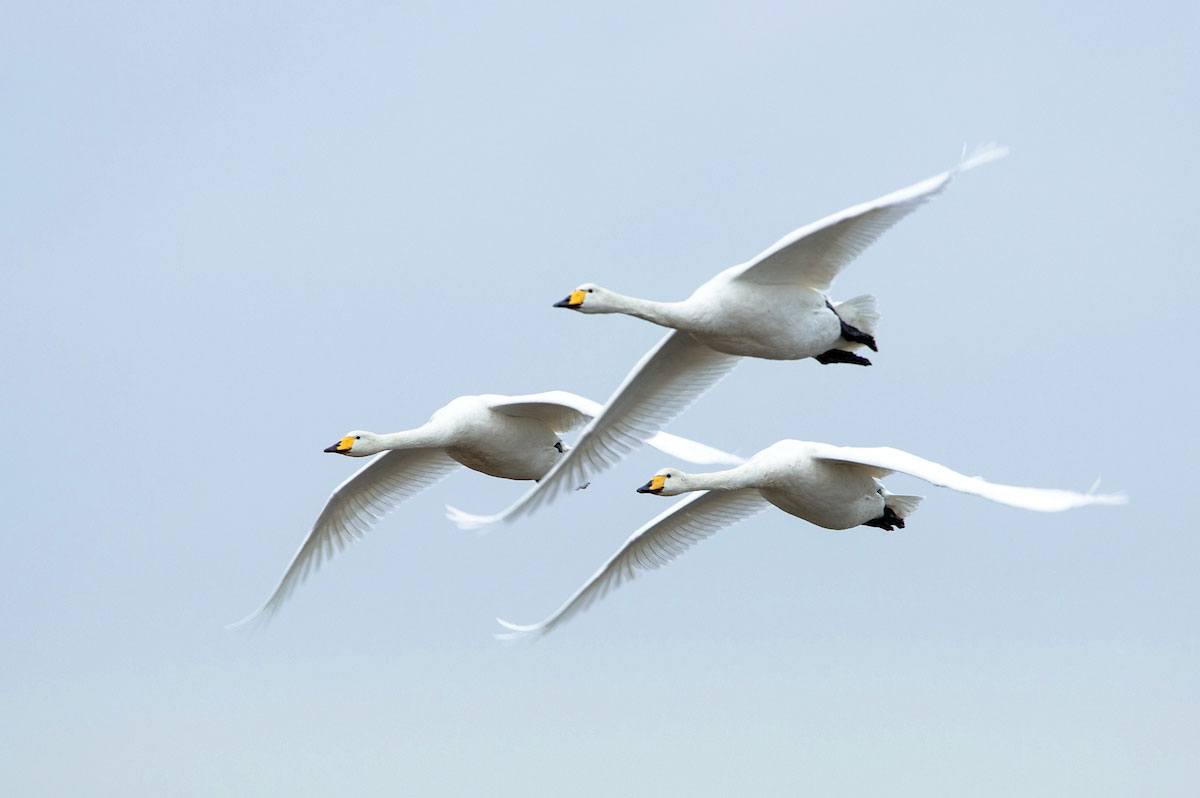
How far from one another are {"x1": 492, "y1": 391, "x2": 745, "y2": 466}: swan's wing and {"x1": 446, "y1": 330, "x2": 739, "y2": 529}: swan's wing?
2.77 feet

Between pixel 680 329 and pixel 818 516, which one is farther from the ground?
pixel 680 329

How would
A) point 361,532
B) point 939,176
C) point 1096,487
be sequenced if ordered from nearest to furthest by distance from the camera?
1. point 1096,487
2. point 939,176
3. point 361,532

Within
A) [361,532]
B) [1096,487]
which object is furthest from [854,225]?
[361,532]

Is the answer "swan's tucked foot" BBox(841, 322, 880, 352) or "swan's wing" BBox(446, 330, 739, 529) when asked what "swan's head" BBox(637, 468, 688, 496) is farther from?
"swan's tucked foot" BBox(841, 322, 880, 352)

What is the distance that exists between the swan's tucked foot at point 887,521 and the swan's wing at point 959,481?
1233 millimetres

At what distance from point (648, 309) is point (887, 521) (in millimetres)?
3642

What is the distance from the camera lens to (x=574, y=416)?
2170 centimetres

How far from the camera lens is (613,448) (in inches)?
767

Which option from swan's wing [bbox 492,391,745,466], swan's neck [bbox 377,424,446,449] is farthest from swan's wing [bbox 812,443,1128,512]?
swan's neck [bbox 377,424,446,449]

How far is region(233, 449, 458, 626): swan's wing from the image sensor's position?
904 inches

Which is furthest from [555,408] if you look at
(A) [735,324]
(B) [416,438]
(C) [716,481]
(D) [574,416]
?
(A) [735,324]

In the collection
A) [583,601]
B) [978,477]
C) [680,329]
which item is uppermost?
[680,329]

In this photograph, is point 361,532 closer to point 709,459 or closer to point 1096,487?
point 709,459

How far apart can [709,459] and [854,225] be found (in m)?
4.13
